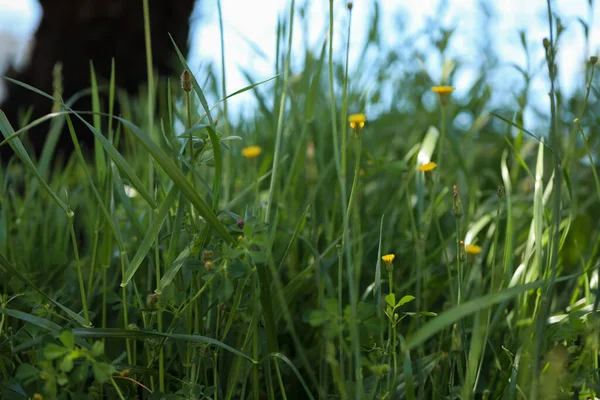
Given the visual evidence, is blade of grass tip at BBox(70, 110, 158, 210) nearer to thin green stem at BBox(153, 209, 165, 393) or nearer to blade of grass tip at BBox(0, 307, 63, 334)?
thin green stem at BBox(153, 209, 165, 393)

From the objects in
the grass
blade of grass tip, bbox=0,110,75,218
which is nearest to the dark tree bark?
the grass

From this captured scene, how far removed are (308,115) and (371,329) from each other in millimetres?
767

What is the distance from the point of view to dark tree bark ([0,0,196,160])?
2.96 m

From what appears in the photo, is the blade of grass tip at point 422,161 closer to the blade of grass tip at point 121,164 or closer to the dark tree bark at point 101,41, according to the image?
the blade of grass tip at point 121,164

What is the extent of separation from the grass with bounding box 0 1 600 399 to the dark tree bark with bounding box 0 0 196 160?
1.71m

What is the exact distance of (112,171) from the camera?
0.87 m

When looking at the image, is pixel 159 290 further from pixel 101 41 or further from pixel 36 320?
pixel 101 41

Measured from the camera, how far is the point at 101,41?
2980 mm

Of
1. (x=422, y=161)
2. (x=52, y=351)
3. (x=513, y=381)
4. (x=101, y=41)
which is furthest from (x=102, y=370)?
(x=101, y=41)

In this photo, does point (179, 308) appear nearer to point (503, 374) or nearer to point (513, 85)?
point (503, 374)

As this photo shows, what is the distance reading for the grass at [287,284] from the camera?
0.61 meters

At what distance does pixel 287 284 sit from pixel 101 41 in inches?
100

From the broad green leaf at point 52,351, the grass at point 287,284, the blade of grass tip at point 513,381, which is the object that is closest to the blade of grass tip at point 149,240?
the grass at point 287,284

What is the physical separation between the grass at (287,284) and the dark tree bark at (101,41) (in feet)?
5.63
